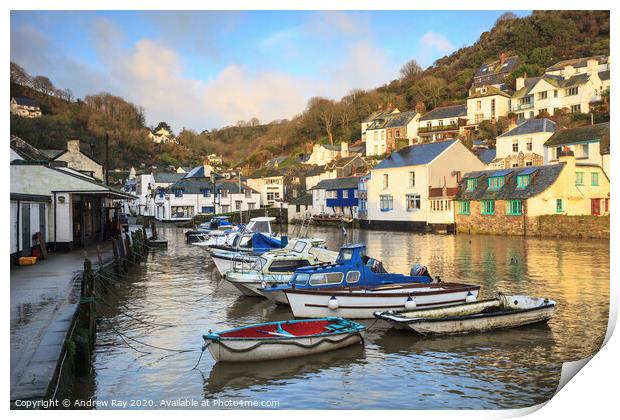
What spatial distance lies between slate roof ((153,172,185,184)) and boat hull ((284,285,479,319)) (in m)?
58.8

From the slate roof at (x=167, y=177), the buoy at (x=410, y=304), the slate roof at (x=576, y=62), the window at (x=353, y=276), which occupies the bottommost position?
the buoy at (x=410, y=304)

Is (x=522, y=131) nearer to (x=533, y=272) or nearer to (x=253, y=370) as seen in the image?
(x=533, y=272)

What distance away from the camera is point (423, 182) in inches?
1908

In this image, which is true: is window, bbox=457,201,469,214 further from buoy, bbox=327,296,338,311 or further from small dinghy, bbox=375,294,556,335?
buoy, bbox=327,296,338,311

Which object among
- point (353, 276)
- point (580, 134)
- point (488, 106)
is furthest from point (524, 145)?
point (353, 276)

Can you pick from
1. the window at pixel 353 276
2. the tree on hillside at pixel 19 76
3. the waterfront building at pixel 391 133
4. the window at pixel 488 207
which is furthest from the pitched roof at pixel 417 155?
the tree on hillside at pixel 19 76

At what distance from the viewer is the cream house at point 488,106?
72250 mm

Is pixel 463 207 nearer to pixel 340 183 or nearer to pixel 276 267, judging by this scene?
pixel 340 183

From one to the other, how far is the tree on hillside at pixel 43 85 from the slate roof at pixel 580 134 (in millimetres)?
35215

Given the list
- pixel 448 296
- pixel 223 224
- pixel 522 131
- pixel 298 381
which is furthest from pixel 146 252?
pixel 522 131

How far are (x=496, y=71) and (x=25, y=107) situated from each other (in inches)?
3104

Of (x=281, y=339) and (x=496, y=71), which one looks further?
(x=496, y=71)

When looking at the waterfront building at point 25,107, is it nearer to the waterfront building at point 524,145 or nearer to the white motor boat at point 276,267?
the white motor boat at point 276,267
